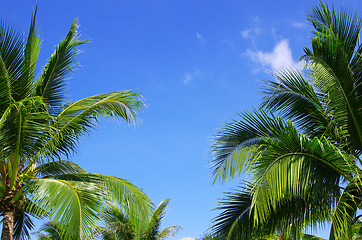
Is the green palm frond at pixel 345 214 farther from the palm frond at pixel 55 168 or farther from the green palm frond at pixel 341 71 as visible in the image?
the palm frond at pixel 55 168

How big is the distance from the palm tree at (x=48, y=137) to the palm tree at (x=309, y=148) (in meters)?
2.43

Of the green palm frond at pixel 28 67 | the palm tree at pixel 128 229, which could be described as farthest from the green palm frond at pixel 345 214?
the palm tree at pixel 128 229

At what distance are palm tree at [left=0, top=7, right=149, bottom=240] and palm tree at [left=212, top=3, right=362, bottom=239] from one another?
243 cm

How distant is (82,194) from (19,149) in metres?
Result: 1.73

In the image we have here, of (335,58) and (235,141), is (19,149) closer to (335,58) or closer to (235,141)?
(235,141)

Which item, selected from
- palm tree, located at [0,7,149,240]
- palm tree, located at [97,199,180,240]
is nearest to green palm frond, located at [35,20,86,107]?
palm tree, located at [0,7,149,240]

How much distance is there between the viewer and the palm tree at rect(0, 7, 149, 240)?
7.66m

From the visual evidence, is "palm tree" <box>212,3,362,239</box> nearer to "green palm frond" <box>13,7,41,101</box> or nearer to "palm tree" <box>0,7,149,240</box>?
"palm tree" <box>0,7,149,240</box>

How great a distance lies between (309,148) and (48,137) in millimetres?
5469

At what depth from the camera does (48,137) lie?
28.9ft

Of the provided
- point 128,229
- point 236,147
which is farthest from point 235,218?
point 128,229

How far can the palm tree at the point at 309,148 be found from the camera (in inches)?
275

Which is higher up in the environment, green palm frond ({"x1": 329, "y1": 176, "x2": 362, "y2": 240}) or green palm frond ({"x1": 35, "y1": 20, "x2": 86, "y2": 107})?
green palm frond ({"x1": 35, "y1": 20, "x2": 86, "y2": 107})

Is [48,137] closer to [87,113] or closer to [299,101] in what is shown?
[87,113]
